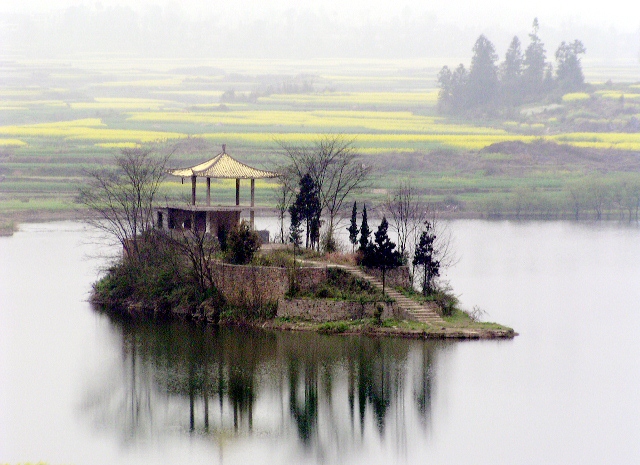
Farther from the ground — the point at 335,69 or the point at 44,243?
the point at 335,69

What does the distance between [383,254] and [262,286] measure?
2.98m

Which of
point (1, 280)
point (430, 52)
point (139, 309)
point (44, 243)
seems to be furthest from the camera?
point (430, 52)

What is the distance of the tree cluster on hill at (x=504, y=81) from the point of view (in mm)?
108188

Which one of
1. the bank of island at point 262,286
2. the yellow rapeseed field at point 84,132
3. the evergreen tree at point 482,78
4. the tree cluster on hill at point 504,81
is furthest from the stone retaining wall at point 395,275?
the evergreen tree at point 482,78

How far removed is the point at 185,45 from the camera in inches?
5221

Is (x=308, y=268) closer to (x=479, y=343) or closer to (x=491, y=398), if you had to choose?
(x=479, y=343)

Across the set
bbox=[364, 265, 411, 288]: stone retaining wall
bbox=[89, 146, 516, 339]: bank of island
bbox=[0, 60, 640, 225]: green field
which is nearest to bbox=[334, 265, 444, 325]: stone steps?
bbox=[89, 146, 516, 339]: bank of island

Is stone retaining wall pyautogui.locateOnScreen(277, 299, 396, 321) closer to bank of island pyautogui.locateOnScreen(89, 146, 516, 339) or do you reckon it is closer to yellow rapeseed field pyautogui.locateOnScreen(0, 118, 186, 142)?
bank of island pyautogui.locateOnScreen(89, 146, 516, 339)

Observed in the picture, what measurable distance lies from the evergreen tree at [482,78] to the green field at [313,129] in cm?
309

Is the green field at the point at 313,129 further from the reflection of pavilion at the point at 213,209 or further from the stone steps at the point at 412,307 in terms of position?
the stone steps at the point at 412,307

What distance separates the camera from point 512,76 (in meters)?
111

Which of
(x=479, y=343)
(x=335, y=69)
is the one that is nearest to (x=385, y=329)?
(x=479, y=343)

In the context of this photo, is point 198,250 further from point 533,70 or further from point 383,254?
point 533,70

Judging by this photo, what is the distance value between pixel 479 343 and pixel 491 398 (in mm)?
3869
